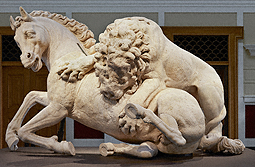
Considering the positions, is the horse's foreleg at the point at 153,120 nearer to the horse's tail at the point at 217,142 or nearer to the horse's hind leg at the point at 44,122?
the horse's tail at the point at 217,142

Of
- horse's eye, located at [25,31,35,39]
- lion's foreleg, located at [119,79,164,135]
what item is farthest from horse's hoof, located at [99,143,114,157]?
horse's eye, located at [25,31,35,39]

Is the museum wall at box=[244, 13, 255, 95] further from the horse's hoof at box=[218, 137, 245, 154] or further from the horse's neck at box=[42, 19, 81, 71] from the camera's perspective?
the horse's neck at box=[42, 19, 81, 71]

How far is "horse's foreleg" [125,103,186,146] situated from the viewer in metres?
1.78

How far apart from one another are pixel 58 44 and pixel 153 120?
39.7 inches

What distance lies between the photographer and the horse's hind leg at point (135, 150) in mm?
2051

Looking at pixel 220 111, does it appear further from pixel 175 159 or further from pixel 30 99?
pixel 30 99

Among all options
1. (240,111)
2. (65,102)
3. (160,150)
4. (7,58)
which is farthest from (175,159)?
(7,58)

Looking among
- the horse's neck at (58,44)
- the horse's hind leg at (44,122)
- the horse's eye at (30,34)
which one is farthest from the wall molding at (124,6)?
the horse's hind leg at (44,122)

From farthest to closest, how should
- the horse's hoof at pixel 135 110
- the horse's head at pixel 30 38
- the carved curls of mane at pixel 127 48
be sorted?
the horse's head at pixel 30 38, the carved curls of mane at pixel 127 48, the horse's hoof at pixel 135 110

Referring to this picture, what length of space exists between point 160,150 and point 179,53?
0.63 metres

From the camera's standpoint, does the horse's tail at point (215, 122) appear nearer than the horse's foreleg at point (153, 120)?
Result: No

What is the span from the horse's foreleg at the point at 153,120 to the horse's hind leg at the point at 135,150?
0.28 meters

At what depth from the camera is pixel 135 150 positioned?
82.2 inches

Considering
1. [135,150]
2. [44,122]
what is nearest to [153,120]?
[135,150]
